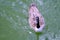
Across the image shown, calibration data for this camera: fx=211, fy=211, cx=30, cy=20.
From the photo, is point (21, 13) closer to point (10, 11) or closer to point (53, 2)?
point (10, 11)

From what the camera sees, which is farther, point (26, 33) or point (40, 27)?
→ point (26, 33)

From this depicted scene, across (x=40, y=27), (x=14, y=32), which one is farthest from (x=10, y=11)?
(x=40, y=27)

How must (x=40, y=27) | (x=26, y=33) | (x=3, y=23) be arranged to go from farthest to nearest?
(x=3, y=23), (x=26, y=33), (x=40, y=27)

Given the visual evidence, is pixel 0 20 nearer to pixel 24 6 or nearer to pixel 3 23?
pixel 3 23

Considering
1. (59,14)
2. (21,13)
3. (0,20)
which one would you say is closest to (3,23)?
(0,20)

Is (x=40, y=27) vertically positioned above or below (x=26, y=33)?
above

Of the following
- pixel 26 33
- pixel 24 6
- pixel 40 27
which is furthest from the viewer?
pixel 24 6
